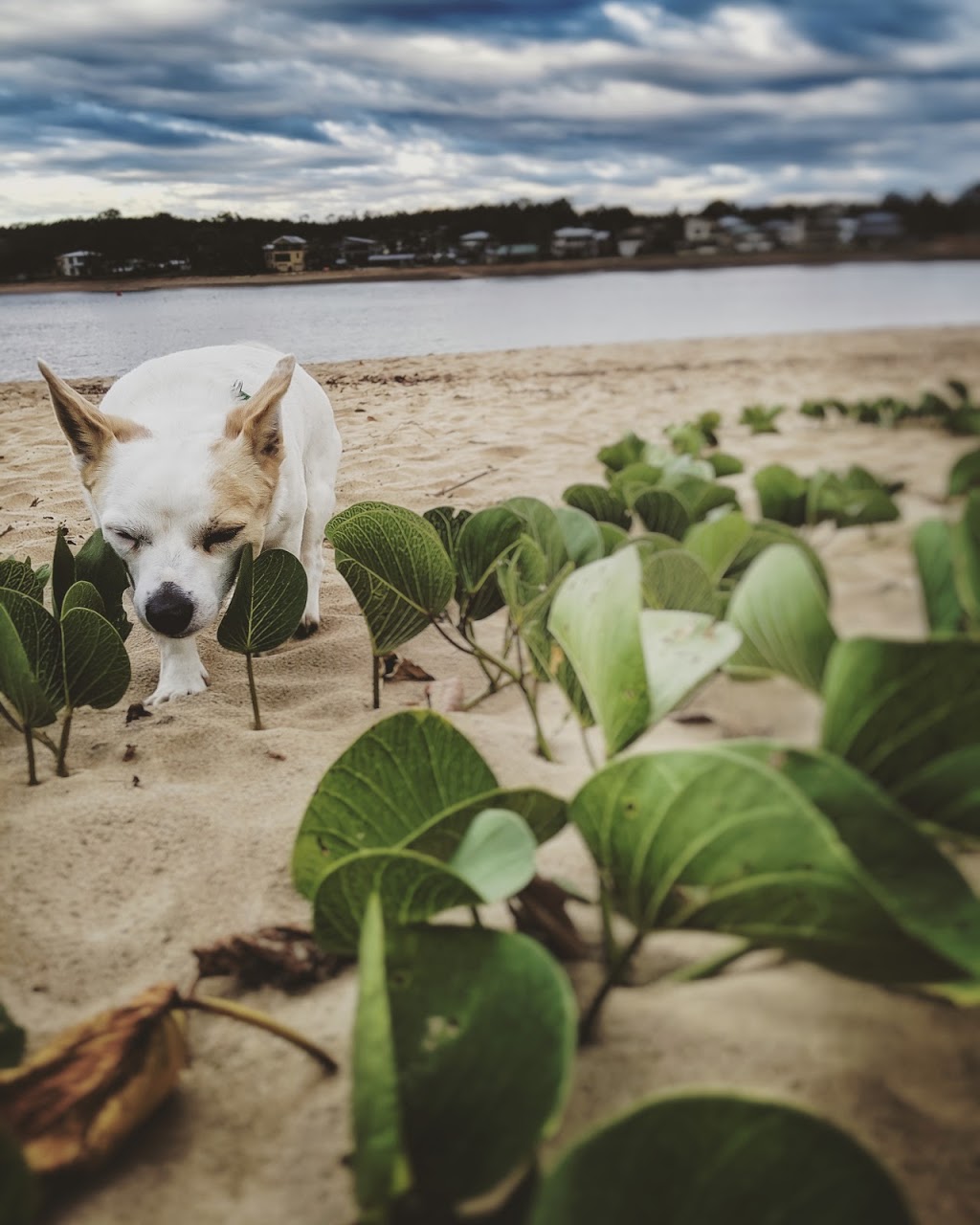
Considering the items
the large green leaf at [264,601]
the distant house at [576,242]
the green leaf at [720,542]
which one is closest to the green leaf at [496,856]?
the green leaf at [720,542]

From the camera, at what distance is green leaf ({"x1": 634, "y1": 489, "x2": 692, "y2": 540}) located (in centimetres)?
116

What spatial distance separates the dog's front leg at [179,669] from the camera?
1.43m

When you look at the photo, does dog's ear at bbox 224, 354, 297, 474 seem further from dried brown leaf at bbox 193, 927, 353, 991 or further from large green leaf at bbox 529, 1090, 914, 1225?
large green leaf at bbox 529, 1090, 914, 1225

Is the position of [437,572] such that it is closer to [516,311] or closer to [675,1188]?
[516,311]

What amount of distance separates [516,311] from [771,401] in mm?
462

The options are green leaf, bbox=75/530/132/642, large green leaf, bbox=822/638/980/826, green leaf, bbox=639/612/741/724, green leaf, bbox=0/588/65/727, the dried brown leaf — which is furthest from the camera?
green leaf, bbox=75/530/132/642

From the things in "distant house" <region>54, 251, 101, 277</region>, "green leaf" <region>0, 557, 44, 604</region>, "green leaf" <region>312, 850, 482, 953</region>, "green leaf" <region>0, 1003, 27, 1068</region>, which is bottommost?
"green leaf" <region>0, 1003, 27, 1068</region>

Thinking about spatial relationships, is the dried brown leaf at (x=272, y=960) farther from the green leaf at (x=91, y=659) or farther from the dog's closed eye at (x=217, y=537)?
the dog's closed eye at (x=217, y=537)

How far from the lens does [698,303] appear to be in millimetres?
1091

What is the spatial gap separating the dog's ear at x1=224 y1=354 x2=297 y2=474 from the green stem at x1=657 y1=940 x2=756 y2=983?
131 cm

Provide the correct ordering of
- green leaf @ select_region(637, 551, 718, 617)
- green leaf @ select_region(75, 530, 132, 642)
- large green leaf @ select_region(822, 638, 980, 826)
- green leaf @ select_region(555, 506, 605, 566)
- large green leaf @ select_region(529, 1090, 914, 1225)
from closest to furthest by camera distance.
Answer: large green leaf @ select_region(529, 1090, 914, 1225) < large green leaf @ select_region(822, 638, 980, 826) < green leaf @ select_region(637, 551, 718, 617) < green leaf @ select_region(555, 506, 605, 566) < green leaf @ select_region(75, 530, 132, 642)

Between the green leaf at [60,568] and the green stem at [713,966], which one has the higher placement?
the green leaf at [60,568]

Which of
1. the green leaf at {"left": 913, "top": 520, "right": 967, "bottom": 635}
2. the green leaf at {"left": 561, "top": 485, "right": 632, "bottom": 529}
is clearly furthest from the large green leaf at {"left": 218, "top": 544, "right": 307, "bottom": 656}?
the green leaf at {"left": 913, "top": 520, "right": 967, "bottom": 635}

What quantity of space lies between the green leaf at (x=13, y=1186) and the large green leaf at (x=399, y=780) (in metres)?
0.29
